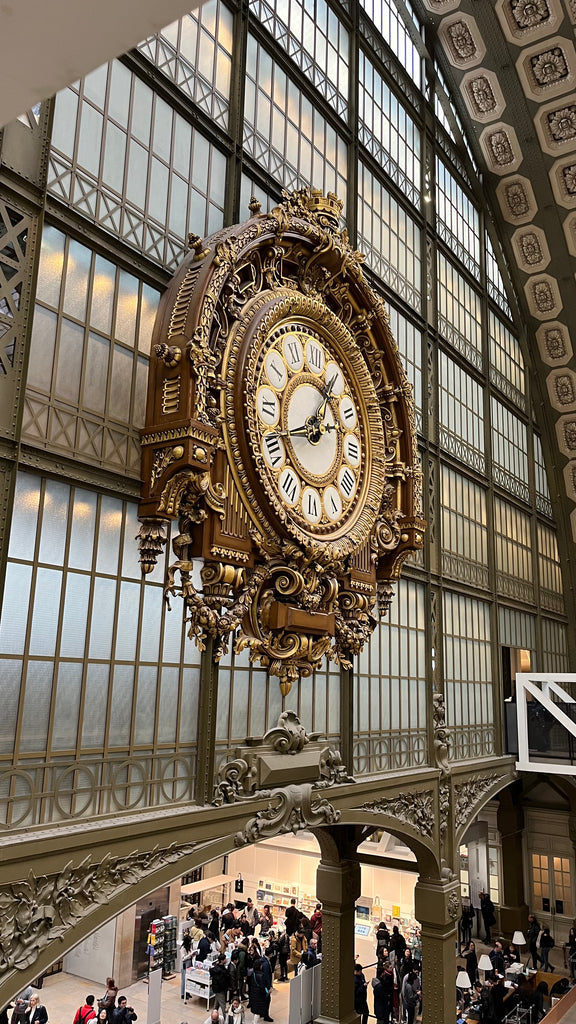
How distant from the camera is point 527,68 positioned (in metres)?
17.2

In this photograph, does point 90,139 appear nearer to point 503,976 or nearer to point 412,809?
point 412,809

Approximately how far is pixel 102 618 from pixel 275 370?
313 cm

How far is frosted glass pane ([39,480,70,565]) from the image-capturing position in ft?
20.1

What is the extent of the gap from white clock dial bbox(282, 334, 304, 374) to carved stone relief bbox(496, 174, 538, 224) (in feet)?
44.6

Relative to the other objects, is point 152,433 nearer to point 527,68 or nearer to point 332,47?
point 332,47

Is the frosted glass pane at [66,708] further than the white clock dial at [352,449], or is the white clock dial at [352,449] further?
Answer: the white clock dial at [352,449]

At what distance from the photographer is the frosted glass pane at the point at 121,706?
6.53 m

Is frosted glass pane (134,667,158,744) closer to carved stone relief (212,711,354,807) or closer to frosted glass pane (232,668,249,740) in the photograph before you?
carved stone relief (212,711,354,807)

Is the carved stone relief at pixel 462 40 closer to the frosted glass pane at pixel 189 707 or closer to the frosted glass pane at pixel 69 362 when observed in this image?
the frosted glass pane at pixel 69 362

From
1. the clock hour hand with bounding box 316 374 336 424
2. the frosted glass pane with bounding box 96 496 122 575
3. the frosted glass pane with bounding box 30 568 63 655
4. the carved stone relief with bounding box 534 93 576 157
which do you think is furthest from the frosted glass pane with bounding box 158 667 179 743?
the carved stone relief with bounding box 534 93 576 157

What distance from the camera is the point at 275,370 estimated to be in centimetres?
804

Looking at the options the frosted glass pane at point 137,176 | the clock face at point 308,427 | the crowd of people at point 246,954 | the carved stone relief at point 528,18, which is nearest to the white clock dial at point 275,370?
the clock face at point 308,427

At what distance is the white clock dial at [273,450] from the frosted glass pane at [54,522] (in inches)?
81.5

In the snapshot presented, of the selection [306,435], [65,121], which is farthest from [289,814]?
[65,121]
